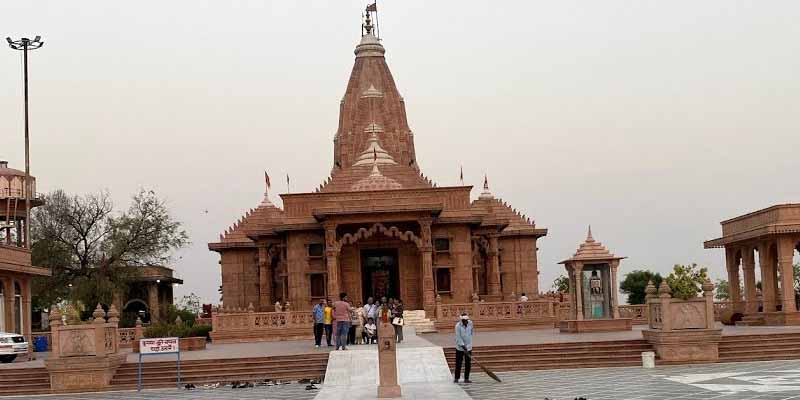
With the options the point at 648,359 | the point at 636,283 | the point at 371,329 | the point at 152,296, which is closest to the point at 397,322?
the point at 371,329

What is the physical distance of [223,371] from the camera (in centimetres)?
2434

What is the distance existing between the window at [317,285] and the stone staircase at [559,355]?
17179mm

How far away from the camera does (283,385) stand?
75.4 ft

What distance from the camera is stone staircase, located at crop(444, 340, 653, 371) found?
24.3 meters

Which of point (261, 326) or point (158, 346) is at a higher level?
point (261, 326)

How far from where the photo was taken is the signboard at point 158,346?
23.4 meters

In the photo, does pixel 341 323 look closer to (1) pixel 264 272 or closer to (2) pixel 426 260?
(2) pixel 426 260

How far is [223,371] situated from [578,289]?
487 inches

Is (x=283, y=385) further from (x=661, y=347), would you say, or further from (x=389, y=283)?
(x=389, y=283)

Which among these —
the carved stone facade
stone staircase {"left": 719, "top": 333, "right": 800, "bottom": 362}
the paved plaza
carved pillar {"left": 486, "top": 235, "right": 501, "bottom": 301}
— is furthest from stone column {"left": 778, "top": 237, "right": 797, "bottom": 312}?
carved pillar {"left": 486, "top": 235, "right": 501, "bottom": 301}

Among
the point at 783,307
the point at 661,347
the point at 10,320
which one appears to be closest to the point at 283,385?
the point at 661,347

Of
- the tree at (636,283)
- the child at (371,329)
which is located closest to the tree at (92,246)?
the child at (371,329)

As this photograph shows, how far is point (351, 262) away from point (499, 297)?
694 centimetres

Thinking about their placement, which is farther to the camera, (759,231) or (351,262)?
(351,262)
